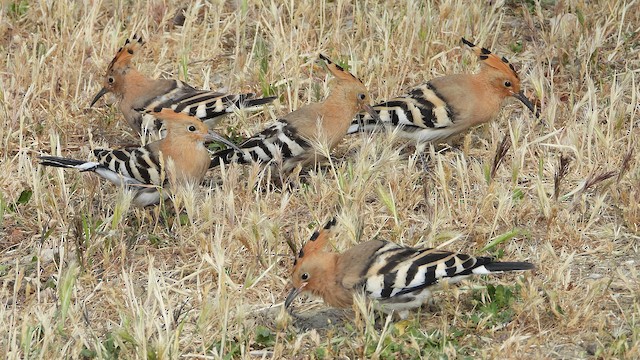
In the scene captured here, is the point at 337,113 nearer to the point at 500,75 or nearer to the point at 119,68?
the point at 500,75

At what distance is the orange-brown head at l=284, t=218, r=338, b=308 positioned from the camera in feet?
15.0

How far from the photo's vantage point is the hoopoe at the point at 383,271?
4.46 meters

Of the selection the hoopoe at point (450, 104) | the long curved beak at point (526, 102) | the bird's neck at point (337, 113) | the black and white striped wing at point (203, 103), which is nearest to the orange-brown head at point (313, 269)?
the bird's neck at point (337, 113)

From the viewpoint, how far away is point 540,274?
4.85m

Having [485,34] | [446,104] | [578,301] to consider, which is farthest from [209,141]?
[578,301]

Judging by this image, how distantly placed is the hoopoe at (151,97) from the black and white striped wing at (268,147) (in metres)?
0.30

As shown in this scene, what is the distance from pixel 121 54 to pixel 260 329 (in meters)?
2.73

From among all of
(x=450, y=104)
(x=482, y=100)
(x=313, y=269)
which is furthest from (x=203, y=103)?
(x=313, y=269)

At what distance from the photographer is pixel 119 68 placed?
6.71 metres

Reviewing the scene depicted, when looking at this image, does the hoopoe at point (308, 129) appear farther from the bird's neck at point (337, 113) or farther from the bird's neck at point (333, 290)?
the bird's neck at point (333, 290)

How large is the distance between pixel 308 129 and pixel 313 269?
161 centimetres

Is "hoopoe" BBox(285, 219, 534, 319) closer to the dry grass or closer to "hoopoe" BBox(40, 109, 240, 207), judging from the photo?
the dry grass

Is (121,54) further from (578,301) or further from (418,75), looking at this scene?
(578,301)

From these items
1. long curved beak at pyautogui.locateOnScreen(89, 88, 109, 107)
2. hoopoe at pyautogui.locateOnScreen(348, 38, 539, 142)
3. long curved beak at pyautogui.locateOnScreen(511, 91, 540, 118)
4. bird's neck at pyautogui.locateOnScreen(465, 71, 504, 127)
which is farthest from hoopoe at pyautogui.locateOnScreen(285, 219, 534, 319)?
long curved beak at pyautogui.locateOnScreen(89, 88, 109, 107)
